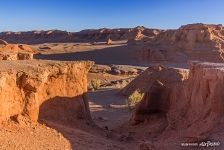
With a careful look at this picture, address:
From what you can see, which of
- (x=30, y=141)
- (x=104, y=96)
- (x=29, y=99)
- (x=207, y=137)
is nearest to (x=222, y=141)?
(x=207, y=137)

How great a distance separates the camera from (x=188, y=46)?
5931 centimetres

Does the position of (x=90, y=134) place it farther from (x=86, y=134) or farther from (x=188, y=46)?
(x=188, y=46)

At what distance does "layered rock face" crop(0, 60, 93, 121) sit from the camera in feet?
45.3

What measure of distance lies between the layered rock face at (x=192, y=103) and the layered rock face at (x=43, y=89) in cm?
359

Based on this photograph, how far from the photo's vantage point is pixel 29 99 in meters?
14.6

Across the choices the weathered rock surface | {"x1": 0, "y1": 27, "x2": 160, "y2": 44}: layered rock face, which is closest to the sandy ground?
the weathered rock surface

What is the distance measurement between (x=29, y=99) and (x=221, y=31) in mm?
54987

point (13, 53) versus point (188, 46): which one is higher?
point (13, 53)

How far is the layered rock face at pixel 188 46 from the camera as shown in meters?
56.0

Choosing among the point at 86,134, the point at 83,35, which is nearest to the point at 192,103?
the point at 86,134

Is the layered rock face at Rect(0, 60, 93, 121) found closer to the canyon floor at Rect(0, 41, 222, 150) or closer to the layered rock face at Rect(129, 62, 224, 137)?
the canyon floor at Rect(0, 41, 222, 150)

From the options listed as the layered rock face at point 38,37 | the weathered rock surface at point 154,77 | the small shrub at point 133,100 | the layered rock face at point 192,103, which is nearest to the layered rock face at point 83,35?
the layered rock face at point 38,37

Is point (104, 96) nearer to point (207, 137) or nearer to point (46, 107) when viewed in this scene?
point (46, 107)

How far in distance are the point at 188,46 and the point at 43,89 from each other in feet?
150
